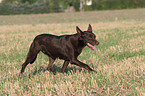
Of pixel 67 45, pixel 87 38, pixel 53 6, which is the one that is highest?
pixel 53 6

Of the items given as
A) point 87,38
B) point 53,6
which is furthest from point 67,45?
point 53,6

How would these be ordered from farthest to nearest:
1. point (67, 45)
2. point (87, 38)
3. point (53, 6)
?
point (53, 6) → point (67, 45) → point (87, 38)

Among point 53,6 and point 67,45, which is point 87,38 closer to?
point 67,45

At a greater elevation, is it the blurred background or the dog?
the blurred background

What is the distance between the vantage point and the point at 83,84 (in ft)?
13.8

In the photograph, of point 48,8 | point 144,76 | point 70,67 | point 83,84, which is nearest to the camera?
point 83,84

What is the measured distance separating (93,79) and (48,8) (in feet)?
184

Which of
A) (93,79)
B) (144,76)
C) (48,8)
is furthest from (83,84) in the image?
(48,8)

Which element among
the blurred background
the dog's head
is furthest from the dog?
the blurred background

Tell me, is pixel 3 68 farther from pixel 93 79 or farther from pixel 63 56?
pixel 93 79

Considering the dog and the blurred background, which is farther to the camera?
the blurred background

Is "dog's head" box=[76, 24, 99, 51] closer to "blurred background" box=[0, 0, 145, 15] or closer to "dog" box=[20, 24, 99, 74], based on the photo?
"dog" box=[20, 24, 99, 74]

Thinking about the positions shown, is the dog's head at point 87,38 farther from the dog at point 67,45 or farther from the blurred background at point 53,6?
the blurred background at point 53,6

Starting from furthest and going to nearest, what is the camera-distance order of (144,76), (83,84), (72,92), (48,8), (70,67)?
(48,8), (70,67), (144,76), (83,84), (72,92)
